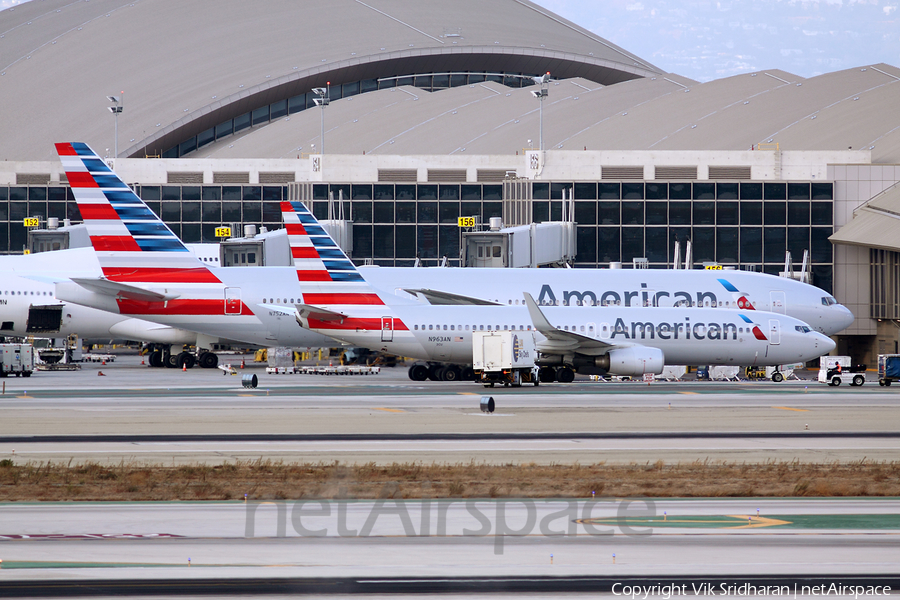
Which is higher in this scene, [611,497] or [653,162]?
[653,162]

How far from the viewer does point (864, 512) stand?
58.4 feet

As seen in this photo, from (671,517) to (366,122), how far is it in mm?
85504

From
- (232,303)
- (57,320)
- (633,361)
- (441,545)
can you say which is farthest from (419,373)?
(441,545)

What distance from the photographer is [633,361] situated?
4372 centimetres

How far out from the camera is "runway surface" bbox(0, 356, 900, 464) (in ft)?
81.0

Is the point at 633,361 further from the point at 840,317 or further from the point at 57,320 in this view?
the point at 57,320

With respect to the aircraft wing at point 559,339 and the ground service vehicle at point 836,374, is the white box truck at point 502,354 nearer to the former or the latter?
the aircraft wing at point 559,339

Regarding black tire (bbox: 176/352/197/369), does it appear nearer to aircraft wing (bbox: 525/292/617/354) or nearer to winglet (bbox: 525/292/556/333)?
aircraft wing (bbox: 525/292/617/354)

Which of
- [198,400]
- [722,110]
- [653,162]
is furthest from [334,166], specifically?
[198,400]

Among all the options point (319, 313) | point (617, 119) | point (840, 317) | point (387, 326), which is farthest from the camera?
point (617, 119)

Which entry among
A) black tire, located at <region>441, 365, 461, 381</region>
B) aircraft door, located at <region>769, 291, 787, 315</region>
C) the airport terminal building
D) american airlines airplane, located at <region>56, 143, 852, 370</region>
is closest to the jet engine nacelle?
american airlines airplane, located at <region>56, 143, 852, 370</region>

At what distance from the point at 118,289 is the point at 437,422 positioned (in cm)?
2237

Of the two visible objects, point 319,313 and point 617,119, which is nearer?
point 319,313

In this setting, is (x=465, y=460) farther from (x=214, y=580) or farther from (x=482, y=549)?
(x=214, y=580)
